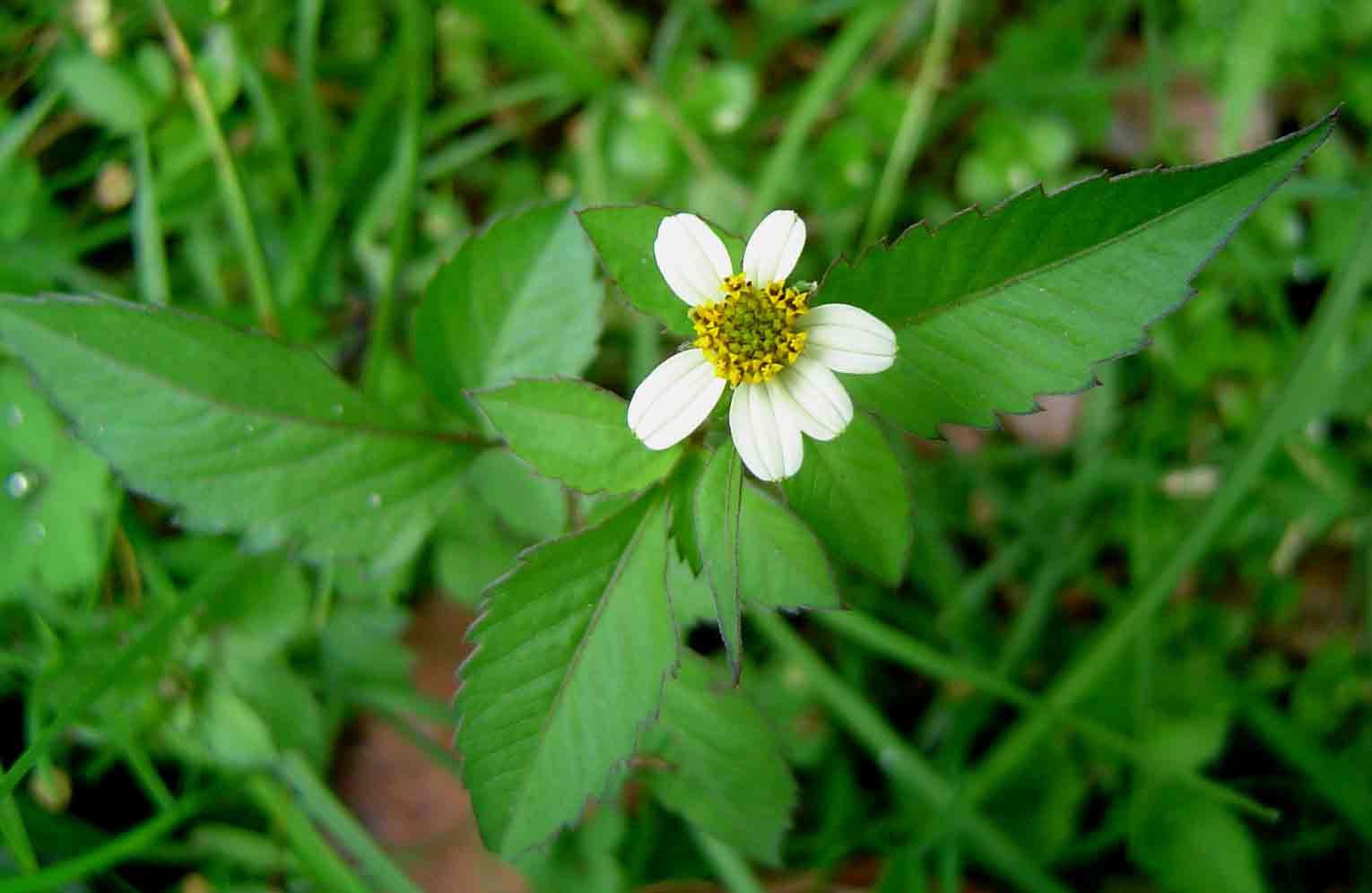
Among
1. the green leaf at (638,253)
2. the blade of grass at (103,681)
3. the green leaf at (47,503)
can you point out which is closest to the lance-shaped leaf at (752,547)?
the green leaf at (638,253)

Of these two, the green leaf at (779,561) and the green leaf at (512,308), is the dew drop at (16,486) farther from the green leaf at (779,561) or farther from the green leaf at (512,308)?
the green leaf at (779,561)

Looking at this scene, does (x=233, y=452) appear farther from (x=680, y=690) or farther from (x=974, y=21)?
(x=974, y=21)

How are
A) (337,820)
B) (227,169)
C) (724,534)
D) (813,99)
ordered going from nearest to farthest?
(724,534) → (337,820) → (227,169) → (813,99)

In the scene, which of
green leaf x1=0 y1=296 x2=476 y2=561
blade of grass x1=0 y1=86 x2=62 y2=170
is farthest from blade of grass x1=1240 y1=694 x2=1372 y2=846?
blade of grass x1=0 y1=86 x2=62 y2=170

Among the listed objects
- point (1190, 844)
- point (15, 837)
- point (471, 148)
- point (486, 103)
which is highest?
point (486, 103)

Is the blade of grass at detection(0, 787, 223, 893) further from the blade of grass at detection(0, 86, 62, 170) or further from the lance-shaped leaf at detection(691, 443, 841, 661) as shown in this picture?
the blade of grass at detection(0, 86, 62, 170)

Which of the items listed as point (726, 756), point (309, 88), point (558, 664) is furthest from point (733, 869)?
point (309, 88)

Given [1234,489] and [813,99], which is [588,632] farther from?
[813,99]

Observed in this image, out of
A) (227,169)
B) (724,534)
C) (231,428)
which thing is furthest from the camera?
(227,169)
